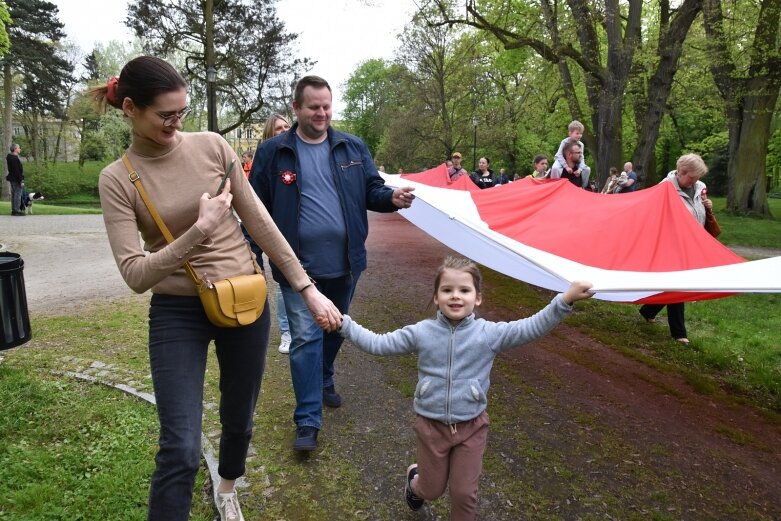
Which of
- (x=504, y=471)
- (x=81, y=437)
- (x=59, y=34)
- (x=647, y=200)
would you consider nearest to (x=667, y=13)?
(x=647, y=200)

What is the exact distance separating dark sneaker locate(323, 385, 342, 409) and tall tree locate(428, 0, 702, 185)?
1267 cm

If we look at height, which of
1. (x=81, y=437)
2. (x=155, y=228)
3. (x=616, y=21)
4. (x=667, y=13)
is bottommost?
(x=81, y=437)

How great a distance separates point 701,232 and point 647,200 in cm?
53

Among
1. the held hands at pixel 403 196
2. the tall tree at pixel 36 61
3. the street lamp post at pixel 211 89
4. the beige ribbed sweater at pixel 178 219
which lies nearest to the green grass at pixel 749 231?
the held hands at pixel 403 196

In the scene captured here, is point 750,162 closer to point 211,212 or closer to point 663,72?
point 663,72

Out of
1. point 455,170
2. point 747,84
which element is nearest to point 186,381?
point 455,170

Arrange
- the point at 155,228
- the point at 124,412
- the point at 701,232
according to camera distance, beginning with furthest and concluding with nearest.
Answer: the point at 701,232
the point at 124,412
the point at 155,228

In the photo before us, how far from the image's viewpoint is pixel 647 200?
4930 mm

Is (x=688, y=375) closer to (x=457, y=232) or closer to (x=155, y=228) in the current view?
(x=457, y=232)

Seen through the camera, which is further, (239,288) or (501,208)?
(501,208)

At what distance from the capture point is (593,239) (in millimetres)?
4531

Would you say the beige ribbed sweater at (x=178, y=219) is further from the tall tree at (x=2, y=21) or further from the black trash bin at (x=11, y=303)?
the tall tree at (x=2, y=21)

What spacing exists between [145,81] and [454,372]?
5.62 ft

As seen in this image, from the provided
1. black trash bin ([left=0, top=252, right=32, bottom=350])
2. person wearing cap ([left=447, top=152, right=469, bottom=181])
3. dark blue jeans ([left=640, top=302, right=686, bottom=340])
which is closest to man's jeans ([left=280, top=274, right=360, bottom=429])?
black trash bin ([left=0, top=252, right=32, bottom=350])
